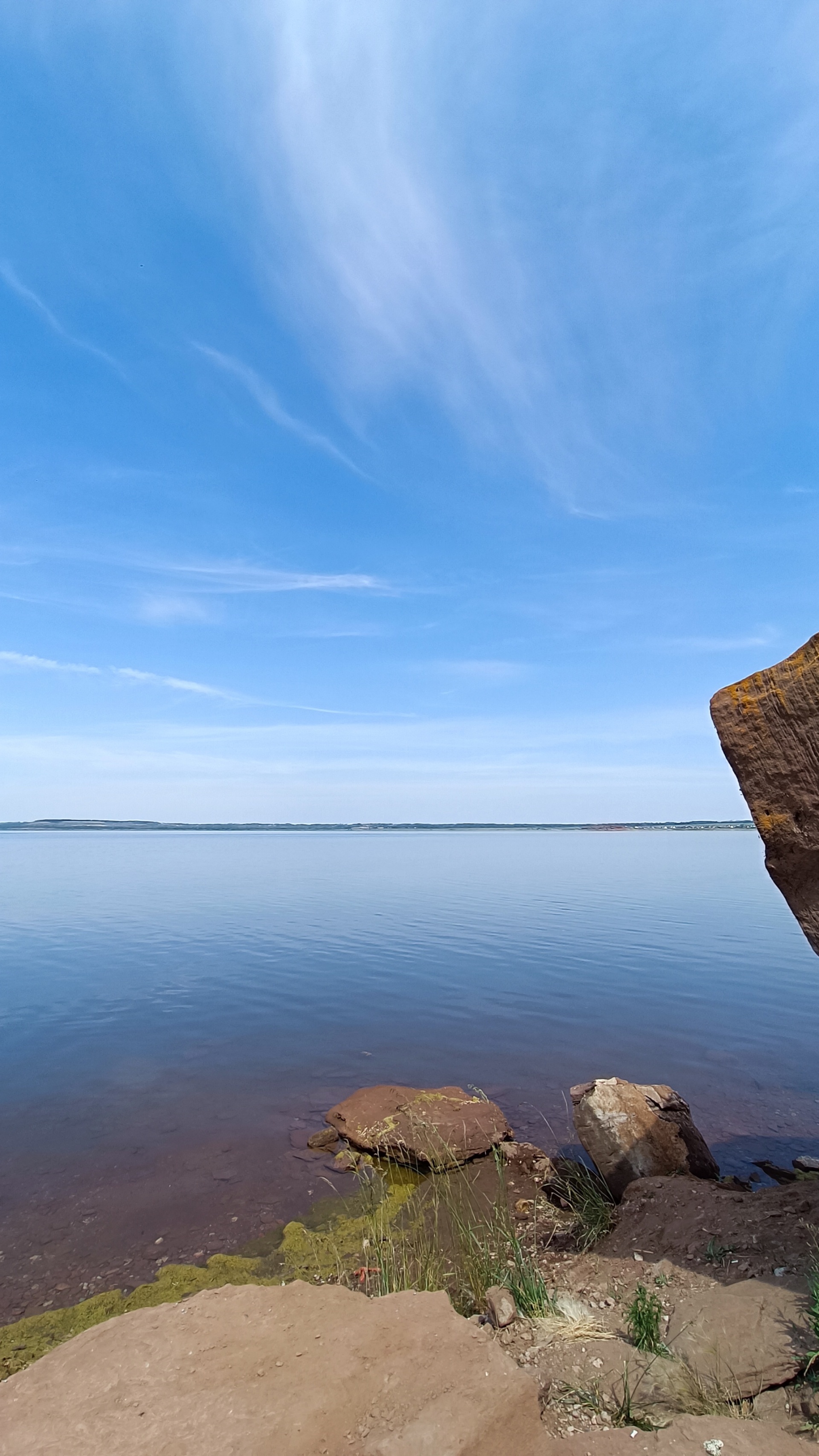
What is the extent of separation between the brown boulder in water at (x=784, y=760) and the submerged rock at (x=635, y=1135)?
4.76 metres

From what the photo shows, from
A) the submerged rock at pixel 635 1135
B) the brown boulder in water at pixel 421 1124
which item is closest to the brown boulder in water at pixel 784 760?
the submerged rock at pixel 635 1135

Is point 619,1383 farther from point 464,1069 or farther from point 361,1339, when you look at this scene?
point 464,1069

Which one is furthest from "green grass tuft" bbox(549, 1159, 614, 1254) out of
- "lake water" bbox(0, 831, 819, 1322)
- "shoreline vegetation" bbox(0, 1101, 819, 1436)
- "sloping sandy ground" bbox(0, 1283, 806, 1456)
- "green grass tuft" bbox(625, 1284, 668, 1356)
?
"sloping sandy ground" bbox(0, 1283, 806, 1456)

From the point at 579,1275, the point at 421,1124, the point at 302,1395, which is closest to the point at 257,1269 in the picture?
the point at 421,1124

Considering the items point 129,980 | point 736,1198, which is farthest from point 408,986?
point 736,1198

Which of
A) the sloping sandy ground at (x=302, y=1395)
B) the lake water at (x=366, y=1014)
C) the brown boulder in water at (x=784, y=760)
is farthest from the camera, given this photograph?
the lake water at (x=366, y=1014)

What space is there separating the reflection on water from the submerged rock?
11.5 feet

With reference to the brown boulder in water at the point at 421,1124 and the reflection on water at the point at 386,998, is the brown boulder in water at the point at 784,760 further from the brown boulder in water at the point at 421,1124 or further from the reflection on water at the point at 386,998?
the reflection on water at the point at 386,998

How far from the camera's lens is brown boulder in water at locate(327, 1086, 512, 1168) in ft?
35.8

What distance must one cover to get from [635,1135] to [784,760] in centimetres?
608

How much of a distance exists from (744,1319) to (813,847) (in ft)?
11.6

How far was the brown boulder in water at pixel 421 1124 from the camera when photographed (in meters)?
10.9

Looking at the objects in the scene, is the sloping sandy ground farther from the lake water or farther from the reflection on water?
the reflection on water

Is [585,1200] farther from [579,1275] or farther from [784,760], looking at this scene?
[784,760]
